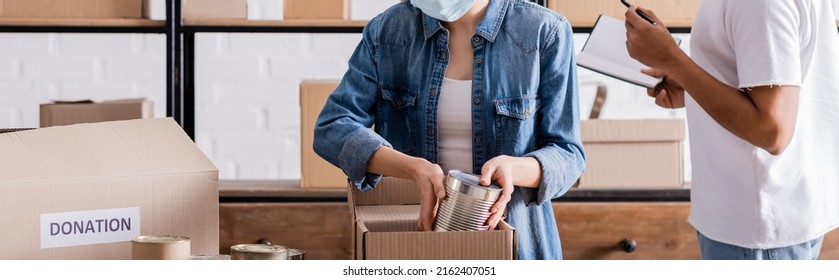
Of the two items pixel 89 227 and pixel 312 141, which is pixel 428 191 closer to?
pixel 89 227

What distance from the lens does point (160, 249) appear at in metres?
0.92

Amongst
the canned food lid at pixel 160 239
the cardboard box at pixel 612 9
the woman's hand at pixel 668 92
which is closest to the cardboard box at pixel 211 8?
the cardboard box at pixel 612 9

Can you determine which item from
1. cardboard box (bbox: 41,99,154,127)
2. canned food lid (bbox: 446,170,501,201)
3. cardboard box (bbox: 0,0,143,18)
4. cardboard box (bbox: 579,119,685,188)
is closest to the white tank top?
canned food lid (bbox: 446,170,501,201)

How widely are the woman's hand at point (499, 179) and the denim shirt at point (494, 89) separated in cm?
24

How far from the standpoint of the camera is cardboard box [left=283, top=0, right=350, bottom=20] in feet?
7.69

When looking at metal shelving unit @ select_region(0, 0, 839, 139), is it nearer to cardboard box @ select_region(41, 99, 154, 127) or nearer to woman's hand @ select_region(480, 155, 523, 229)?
cardboard box @ select_region(41, 99, 154, 127)

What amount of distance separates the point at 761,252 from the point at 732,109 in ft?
0.75

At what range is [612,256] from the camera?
234cm

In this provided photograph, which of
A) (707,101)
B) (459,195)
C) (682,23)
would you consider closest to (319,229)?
(682,23)

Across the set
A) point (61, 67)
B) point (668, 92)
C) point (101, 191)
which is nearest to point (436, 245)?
point (101, 191)

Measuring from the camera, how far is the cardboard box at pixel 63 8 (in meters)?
2.32

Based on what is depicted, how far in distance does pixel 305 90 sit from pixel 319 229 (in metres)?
0.36
